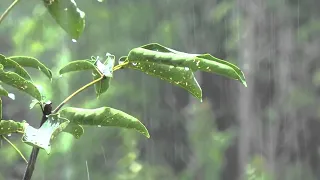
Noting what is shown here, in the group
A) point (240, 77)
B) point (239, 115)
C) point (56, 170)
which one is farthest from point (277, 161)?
point (240, 77)

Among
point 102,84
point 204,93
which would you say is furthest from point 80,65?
point 204,93

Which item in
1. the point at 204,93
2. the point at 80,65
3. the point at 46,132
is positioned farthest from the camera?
the point at 204,93

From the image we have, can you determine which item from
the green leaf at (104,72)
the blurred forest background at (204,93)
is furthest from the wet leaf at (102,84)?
the blurred forest background at (204,93)

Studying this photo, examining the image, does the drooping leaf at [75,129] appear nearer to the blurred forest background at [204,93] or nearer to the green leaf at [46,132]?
the green leaf at [46,132]

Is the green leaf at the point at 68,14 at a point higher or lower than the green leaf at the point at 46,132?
higher

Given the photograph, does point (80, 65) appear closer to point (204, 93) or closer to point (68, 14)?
point (68, 14)

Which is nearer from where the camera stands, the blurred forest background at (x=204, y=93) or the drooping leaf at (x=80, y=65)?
the drooping leaf at (x=80, y=65)

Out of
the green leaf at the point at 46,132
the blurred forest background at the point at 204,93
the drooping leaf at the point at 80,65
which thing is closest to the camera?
the green leaf at the point at 46,132
